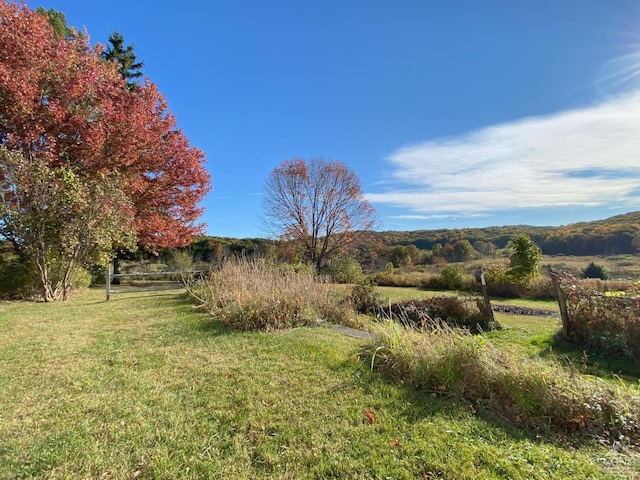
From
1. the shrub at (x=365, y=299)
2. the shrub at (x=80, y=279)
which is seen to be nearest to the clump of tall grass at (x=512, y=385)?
the shrub at (x=365, y=299)

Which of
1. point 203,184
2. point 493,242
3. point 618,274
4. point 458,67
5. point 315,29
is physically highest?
point 315,29

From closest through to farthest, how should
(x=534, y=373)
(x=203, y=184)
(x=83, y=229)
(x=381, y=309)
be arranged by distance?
(x=534, y=373) → (x=381, y=309) → (x=83, y=229) → (x=203, y=184)

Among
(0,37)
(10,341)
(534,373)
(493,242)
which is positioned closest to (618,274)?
(493,242)

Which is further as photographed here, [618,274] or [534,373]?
[618,274]

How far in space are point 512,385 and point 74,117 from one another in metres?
11.7

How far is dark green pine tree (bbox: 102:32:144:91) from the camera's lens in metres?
17.5

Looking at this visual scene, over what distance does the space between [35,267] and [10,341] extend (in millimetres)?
5902

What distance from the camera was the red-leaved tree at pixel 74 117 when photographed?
27.1ft

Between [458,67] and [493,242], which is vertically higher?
[458,67]

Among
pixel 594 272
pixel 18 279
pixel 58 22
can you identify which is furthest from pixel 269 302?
pixel 594 272

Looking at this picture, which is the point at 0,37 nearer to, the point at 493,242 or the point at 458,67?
the point at 458,67

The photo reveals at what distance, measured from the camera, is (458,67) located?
7590 mm

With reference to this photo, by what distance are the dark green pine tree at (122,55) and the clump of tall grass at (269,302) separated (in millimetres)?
16020

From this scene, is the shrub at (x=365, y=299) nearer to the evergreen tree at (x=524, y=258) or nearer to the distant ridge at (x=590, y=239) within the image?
the evergreen tree at (x=524, y=258)
